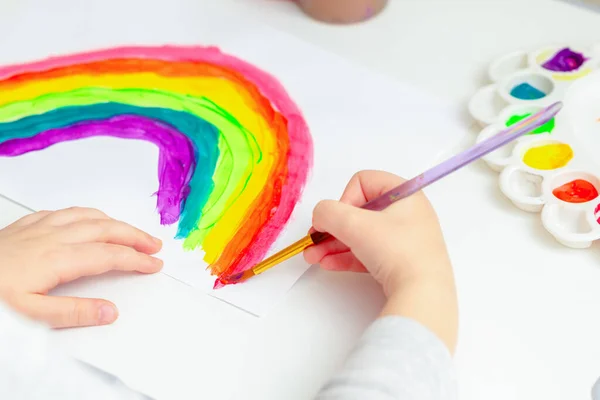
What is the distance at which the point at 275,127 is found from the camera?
74cm

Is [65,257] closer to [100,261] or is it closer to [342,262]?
[100,261]

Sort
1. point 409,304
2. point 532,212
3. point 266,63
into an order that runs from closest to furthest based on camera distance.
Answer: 1. point 409,304
2. point 532,212
3. point 266,63

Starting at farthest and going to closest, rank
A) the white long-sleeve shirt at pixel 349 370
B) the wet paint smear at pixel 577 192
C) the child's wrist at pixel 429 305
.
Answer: the wet paint smear at pixel 577 192
the child's wrist at pixel 429 305
the white long-sleeve shirt at pixel 349 370

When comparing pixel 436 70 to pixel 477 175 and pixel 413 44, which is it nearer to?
pixel 413 44

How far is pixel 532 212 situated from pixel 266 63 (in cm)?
33

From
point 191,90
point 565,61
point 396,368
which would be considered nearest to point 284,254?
point 396,368

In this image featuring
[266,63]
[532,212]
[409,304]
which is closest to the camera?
[409,304]

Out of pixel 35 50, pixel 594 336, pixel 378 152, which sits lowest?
pixel 594 336

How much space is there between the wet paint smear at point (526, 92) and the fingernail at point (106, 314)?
45 cm

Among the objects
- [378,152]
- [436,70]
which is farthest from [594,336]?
[436,70]

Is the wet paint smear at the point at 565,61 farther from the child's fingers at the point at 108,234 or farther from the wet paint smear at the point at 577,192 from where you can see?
the child's fingers at the point at 108,234

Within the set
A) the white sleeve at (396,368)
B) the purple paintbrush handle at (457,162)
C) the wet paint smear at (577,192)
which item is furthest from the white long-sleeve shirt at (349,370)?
the wet paint smear at (577,192)

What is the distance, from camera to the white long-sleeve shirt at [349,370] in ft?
1.39

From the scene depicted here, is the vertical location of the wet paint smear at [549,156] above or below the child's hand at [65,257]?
above
